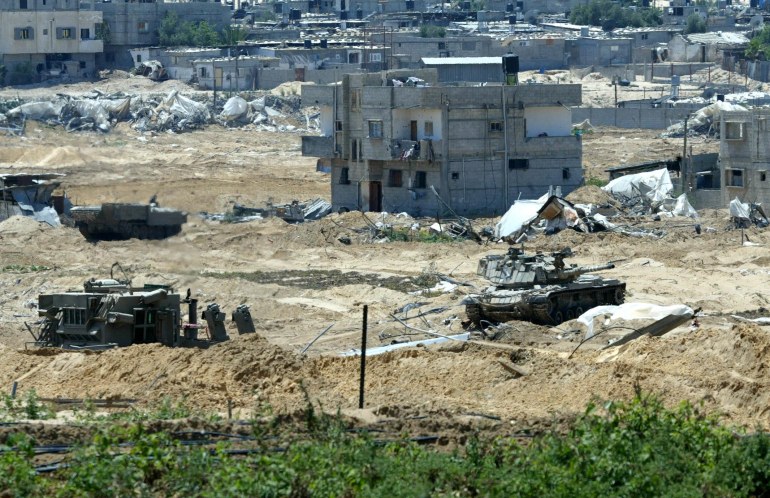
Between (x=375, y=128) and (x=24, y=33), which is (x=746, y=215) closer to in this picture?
(x=375, y=128)

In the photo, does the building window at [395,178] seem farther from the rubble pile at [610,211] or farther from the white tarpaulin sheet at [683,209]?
the white tarpaulin sheet at [683,209]

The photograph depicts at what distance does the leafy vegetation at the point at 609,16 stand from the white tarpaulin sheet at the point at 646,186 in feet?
210

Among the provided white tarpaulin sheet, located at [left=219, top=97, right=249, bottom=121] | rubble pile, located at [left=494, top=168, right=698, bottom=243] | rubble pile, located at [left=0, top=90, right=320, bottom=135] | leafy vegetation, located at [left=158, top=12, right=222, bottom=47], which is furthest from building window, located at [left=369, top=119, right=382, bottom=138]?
leafy vegetation, located at [left=158, top=12, right=222, bottom=47]

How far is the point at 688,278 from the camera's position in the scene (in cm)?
3725

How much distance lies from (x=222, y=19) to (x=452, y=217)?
57.4 meters

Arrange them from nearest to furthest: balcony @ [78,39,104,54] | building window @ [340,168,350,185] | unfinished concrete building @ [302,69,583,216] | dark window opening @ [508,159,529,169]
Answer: unfinished concrete building @ [302,69,583,216]
dark window opening @ [508,159,529,169]
building window @ [340,168,350,185]
balcony @ [78,39,104,54]

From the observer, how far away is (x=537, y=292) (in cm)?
3183

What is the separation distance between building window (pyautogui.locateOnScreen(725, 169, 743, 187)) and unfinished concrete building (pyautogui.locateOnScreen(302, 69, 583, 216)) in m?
4.24

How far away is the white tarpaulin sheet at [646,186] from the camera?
49.5 m

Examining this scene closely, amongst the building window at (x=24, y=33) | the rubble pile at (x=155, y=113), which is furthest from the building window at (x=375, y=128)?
the building window at (x=24, y=33)

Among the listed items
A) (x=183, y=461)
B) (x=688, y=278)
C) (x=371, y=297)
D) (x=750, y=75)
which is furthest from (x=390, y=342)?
(x=750, y=75)

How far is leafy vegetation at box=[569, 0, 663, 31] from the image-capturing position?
114438 mm

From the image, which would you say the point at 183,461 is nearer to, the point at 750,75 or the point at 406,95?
the point at 406,95

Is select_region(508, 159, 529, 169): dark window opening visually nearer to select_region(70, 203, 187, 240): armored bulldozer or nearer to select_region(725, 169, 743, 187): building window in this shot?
select_region(725, 169, 743, 187): building window
